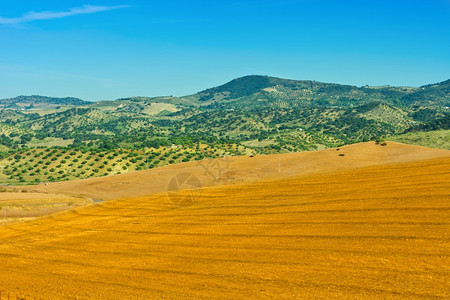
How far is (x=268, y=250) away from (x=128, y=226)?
14.7 metres

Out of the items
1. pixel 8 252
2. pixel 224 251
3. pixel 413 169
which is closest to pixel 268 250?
pixel 224 251

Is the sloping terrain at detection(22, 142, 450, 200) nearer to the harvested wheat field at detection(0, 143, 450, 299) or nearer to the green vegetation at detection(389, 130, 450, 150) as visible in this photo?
the harvested wheat field at detection(0, 143, 450, 299)

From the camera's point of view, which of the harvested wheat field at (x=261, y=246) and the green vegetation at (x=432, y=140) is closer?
the harvested wheat field at (x=261, y=246)

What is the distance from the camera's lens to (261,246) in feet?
81.6

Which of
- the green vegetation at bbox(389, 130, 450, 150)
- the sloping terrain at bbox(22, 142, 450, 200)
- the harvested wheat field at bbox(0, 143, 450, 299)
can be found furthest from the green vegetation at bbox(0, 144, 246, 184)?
the green vegetation at bbox(389, 130, 450, 150)

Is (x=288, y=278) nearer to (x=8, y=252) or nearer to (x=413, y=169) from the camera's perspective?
(x=8, y=252)

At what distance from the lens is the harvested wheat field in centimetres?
1922

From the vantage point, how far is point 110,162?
98.1m

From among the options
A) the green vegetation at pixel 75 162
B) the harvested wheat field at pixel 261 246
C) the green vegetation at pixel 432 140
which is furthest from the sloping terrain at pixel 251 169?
the green vegetation at pixel 432 140

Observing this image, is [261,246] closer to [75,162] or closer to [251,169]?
[251,169]

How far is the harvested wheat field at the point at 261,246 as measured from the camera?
1922 centimetres

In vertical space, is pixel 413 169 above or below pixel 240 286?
above

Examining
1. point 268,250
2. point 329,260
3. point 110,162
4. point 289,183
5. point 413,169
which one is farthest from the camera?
point 110,162

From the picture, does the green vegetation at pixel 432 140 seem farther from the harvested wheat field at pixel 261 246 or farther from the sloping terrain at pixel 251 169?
the harvested wheat field at pixel 261 246
